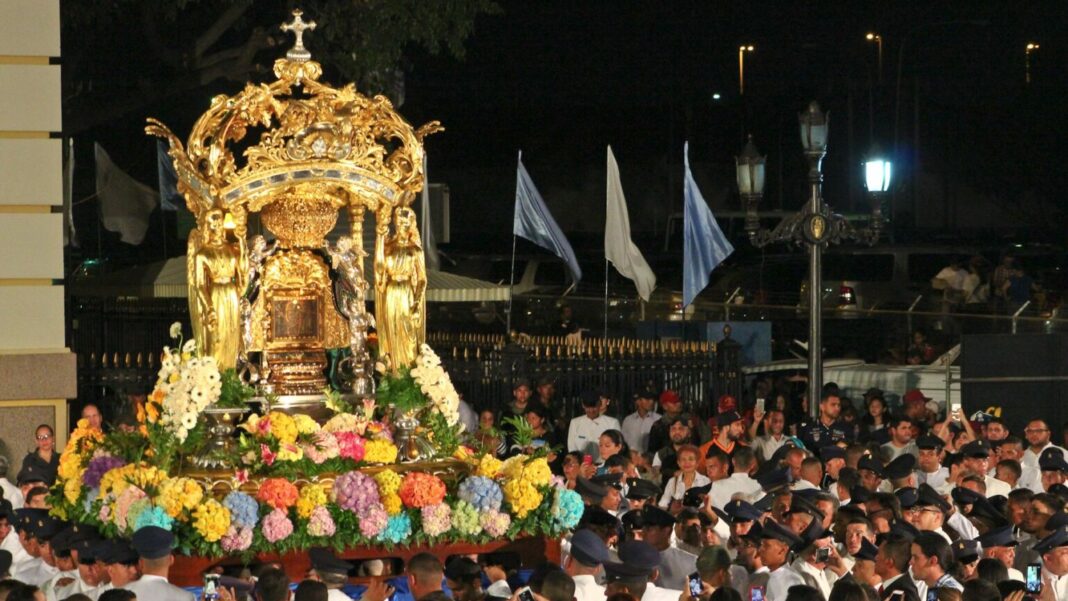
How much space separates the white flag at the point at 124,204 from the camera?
26.0 metres

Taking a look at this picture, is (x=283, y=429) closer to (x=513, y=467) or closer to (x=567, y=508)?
(x=513, y=467)

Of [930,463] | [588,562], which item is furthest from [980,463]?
[588,562]

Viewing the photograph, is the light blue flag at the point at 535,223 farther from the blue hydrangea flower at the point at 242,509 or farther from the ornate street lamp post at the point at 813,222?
the blue hydrangea flower at the point at 242,509

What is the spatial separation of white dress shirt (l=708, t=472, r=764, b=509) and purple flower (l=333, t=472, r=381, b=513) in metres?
2.92

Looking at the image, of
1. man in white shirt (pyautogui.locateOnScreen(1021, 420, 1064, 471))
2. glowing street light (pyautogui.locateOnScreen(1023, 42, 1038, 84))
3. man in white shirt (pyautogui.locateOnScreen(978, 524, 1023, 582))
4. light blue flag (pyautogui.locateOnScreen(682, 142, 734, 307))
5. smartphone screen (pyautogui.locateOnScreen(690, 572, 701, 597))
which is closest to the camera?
smartphone screen (pyautogui.locateOnScreen(690, 572, 701, 597))

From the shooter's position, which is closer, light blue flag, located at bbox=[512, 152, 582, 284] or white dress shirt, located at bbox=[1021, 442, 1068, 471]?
white dress shirt, located at bbox=[1021, 442, 1068, 471]

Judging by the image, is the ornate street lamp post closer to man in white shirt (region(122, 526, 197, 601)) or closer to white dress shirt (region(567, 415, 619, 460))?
white dress shirt (region(567, 415, 619, 460))

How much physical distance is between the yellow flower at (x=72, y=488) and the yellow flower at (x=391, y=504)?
7.31 ft

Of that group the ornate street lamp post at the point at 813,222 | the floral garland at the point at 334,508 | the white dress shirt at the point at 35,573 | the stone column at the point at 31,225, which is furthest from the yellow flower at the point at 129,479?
the ornate street lamp post at the point at 813,222

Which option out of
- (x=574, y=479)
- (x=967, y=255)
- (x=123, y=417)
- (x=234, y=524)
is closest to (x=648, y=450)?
(x=574, y=479)

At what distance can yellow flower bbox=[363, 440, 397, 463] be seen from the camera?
1594 cm

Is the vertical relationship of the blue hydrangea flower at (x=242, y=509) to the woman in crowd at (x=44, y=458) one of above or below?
below

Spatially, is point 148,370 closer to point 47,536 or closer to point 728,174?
point 47,536

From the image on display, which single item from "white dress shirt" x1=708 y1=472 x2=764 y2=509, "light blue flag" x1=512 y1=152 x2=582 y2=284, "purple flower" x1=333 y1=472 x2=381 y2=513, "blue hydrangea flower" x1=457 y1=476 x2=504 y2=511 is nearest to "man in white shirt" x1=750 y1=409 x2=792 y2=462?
"white dress shirt" x1=708 y1=472 x2=764 y2=509
